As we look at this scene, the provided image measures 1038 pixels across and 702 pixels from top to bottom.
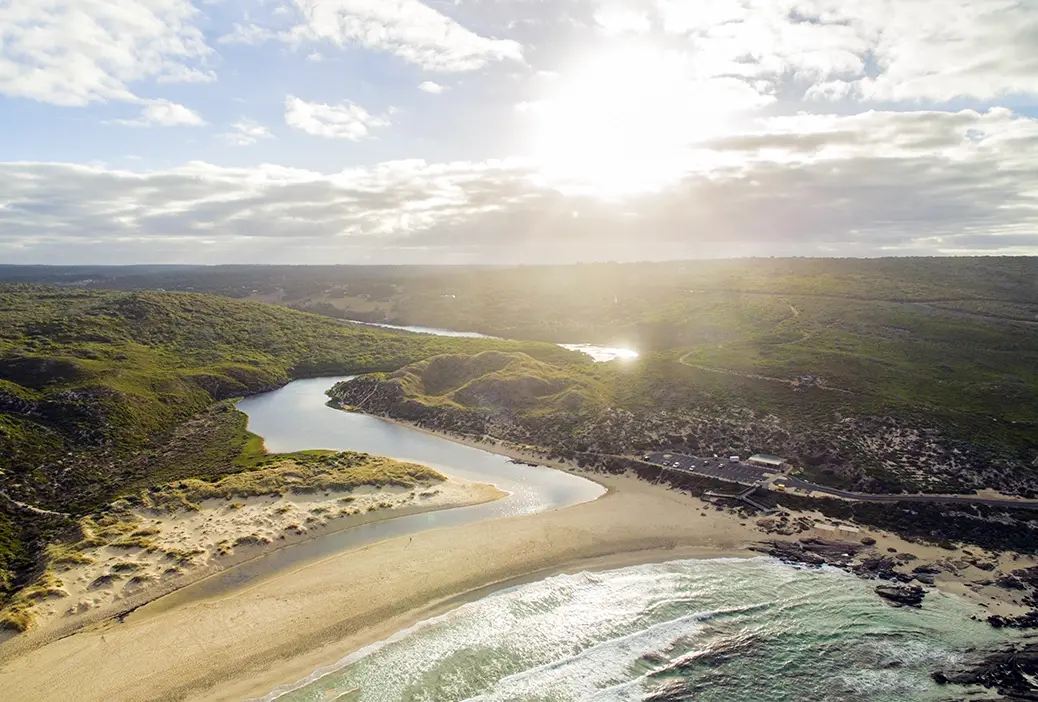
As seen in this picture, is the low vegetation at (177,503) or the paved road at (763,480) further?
the paved road at (763,480)

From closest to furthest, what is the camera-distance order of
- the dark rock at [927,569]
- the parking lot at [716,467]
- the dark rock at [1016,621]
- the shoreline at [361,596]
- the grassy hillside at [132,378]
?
→ the shoreline at [361,596] → the dark rock at [1016,621] → the dark rock at [927,569] → the grassy hillside at [132,378] → the parking lot at [716,467]

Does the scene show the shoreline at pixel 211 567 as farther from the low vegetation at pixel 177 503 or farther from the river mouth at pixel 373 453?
the low vegetation at pixel 177 503

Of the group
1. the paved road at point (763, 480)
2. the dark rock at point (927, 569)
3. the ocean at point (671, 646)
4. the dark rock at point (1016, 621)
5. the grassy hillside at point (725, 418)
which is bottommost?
the ocean at point (671, 646)

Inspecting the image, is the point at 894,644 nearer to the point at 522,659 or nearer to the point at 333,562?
the point at 522,659

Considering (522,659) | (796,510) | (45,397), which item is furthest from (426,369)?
(522,659)

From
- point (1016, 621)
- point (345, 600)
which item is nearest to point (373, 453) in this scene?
point (345, 600)

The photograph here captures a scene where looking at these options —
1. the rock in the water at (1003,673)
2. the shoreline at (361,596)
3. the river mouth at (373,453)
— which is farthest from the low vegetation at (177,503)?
the rock in the water at (1003,673)

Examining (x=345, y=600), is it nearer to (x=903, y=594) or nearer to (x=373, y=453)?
(x=373, y=453)

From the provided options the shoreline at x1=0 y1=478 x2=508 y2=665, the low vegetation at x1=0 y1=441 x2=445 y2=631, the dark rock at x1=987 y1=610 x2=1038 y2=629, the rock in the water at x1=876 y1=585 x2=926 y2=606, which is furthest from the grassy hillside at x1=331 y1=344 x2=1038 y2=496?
the low vegetation at x1=0 y1=441 x2=445 y2=631
